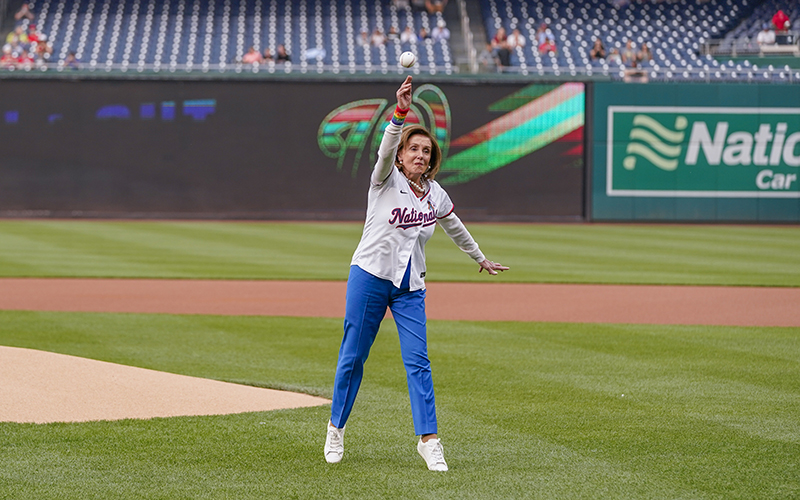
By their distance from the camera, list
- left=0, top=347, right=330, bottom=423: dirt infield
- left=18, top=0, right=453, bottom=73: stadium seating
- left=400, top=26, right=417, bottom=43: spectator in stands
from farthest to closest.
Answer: left=400, top=26, right=417, bottom=43: spectator in stands → left=18, top=0, right=453, bottom=73: stadium seating → left=0, top=347, right=330, bottom=423: dirt infield

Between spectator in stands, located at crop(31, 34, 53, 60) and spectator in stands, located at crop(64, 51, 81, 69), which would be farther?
spectator in stands, located at crop(31, 34, 53, 60)

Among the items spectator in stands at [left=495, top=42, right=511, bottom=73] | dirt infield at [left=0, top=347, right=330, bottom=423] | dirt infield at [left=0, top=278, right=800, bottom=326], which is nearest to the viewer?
dirt infield at [left=0, top=347, right=330, bottom=423]

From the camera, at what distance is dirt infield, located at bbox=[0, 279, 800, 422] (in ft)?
Answer: 20.6

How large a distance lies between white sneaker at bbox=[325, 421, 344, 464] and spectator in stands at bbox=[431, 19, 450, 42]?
27221mm

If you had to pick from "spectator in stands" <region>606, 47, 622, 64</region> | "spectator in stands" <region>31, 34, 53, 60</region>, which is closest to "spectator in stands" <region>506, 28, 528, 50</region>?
"spectator in stands" <region>606, 47, 622, 64</region>

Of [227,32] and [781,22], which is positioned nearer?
[781,22]

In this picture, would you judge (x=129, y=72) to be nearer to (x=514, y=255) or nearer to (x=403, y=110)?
(x=514, y=255)

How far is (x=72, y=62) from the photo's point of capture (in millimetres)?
27969

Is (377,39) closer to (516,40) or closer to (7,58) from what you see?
(516,40)

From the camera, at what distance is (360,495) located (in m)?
4.38

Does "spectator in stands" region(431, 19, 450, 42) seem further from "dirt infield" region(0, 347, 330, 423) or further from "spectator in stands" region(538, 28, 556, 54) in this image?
"dirt infield" region(0, 347, 330, 423)

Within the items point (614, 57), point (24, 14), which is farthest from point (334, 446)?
point (24, 14)

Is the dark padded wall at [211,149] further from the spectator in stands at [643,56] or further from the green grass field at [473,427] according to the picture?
the green grass field at [473,427]

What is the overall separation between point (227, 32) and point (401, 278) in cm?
2768
